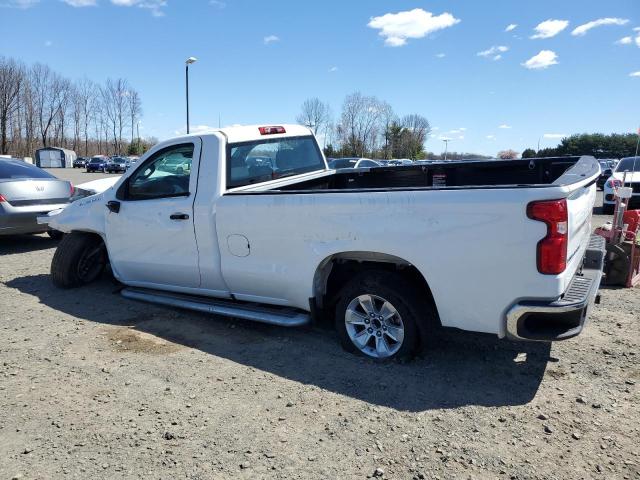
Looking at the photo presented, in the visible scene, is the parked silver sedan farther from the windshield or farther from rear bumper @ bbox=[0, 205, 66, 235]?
the windshield

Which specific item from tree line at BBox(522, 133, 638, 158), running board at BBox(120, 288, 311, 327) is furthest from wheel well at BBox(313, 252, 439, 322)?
tree line at BBox(522, 133, 638, 158)

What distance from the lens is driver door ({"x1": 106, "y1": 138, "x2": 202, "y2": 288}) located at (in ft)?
15.0

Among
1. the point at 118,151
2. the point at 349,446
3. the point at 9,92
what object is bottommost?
the point at 349,446

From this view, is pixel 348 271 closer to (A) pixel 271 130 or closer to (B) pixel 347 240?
(B) pixel 347 240

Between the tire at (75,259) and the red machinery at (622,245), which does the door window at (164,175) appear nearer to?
the tire at (75,259)

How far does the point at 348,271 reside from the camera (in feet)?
13.5

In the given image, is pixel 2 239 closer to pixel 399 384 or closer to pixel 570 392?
pixel 399 384

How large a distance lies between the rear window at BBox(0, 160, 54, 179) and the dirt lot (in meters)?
4.52

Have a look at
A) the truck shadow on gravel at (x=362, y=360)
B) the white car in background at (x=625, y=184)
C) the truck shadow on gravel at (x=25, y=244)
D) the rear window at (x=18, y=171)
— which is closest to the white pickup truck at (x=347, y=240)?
the truck shadow on gravel at (x=362, y=360)

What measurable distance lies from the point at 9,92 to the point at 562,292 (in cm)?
9573

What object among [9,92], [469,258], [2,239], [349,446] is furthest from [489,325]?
[9,92]

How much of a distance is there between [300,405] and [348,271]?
4.20 feet

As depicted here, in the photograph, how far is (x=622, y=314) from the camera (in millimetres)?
4809

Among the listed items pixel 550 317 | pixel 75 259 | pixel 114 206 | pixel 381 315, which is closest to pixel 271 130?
pixel 114 206
